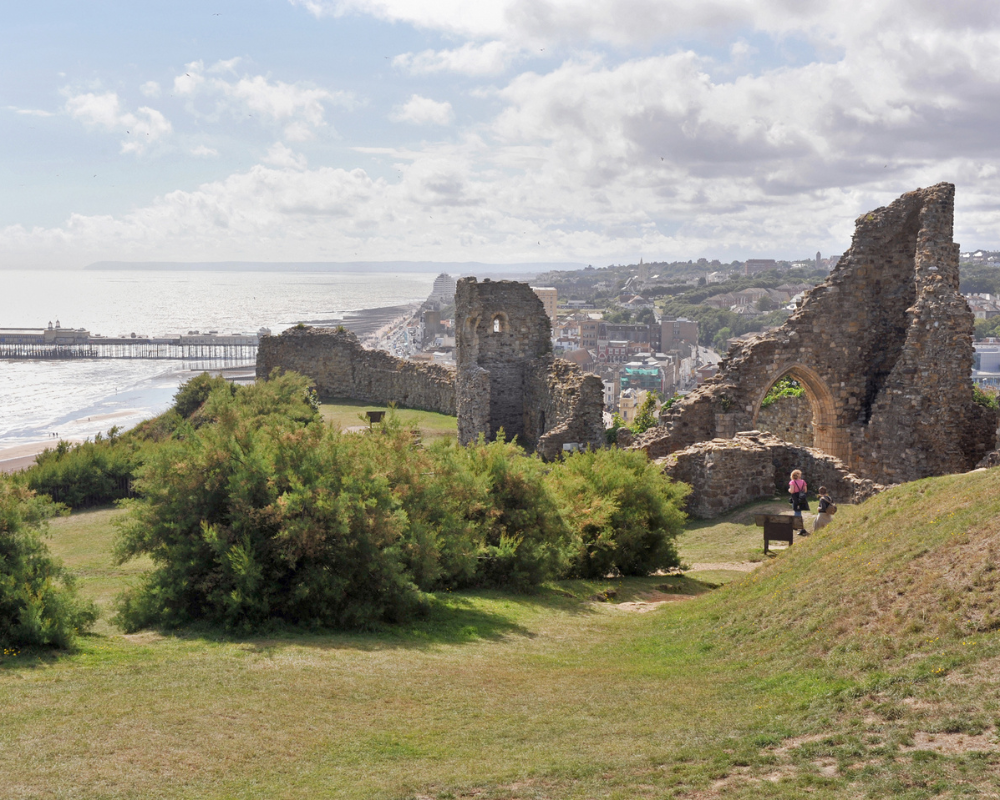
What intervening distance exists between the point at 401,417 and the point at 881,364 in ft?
55.4

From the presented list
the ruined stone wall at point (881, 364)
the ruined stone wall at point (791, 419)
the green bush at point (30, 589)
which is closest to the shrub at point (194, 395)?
the ruined stone wall at point (791, 419)

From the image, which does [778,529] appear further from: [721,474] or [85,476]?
[85,476]

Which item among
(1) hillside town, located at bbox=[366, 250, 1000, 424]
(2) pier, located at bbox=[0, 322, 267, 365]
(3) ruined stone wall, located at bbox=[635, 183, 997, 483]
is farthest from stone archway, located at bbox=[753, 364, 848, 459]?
(2) pier, located at bbox=[0, 322, 267, 365]

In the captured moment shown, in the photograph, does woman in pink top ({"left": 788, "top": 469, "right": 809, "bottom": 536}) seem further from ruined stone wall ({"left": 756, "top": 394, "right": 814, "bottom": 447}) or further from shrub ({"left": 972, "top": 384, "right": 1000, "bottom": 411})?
ruined stone wall ({"left": 756, "top": 394, "right": 814, "bottom": 447})

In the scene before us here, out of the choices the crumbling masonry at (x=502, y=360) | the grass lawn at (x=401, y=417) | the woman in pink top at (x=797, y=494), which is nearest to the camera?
the woman in pink top at (x=797, y=494)

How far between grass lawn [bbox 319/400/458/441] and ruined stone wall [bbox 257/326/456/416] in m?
0.97

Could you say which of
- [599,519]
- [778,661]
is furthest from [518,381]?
[778,661]

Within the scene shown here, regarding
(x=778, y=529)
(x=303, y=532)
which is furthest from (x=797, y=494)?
(x=303, y=532)

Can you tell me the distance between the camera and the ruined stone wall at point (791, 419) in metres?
24.8

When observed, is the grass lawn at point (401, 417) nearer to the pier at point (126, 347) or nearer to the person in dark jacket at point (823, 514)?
the person in dark jacket at point (823, 514)

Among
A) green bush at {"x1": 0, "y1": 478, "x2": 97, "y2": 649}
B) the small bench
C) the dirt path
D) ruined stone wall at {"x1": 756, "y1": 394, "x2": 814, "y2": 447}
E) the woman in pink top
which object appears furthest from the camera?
ruined stone wall at {"x1": 756, "y1": 394, "x2": 814, "y2": 447}

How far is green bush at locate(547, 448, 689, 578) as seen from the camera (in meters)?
14.6

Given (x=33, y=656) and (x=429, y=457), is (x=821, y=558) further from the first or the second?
(x=33, y=656)

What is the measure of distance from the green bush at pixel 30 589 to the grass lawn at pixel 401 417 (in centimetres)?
1886
